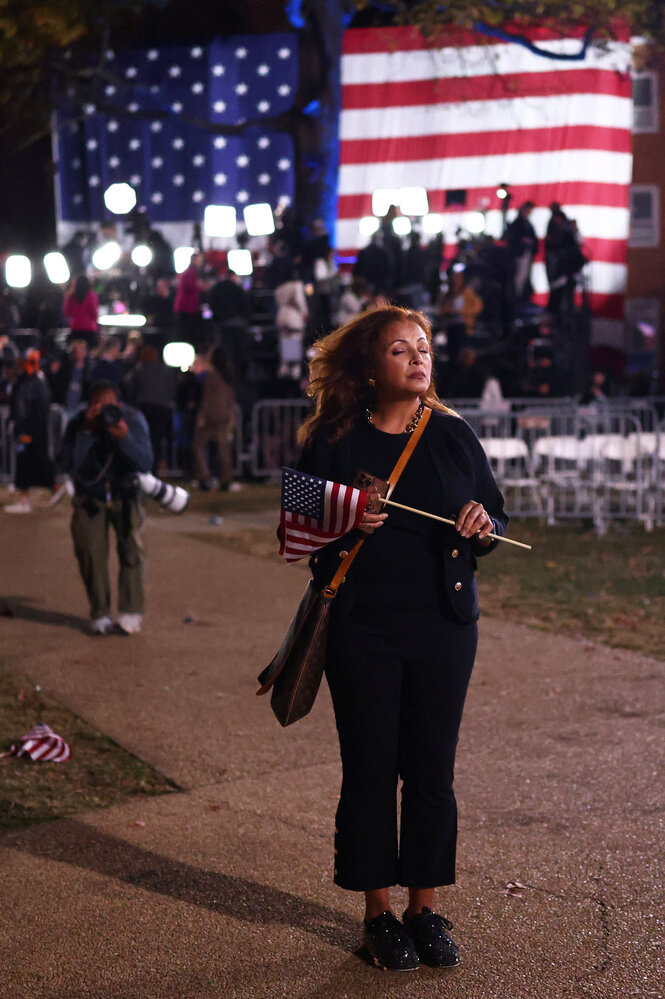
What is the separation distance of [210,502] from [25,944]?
11866 millimetres

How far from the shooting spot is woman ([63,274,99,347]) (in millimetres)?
19406

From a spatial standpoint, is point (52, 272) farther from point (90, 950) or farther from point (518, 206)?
point (90, 950)

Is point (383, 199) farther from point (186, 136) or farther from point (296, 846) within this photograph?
point (296, 846)

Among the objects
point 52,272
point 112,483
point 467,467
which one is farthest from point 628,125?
point 467,467

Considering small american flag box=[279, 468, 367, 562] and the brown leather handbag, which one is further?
the brown leather handbag

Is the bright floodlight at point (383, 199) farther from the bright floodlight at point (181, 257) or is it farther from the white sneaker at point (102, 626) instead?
the white sneaker at point (102, 626)

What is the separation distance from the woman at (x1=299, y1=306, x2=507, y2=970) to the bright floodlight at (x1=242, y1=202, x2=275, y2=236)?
20850 millimetres

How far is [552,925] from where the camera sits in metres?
4.13

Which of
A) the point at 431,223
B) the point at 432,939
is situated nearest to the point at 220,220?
the point at 431,223

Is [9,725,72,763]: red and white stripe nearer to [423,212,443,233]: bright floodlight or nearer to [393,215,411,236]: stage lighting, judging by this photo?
[393,215,411,236]: stage lighting

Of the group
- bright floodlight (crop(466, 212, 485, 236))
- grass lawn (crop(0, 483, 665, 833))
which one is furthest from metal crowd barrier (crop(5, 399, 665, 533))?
bright floodlight (crop(466, 212, 485, 236))

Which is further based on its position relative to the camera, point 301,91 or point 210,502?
point 301,91

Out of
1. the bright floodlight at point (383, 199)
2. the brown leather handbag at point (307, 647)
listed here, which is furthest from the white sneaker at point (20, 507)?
the brown leather handbag at point (307, 647)

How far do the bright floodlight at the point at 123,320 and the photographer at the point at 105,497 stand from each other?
500 inches
